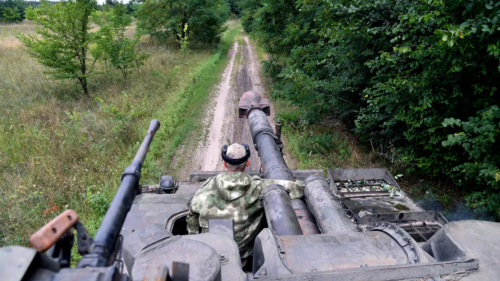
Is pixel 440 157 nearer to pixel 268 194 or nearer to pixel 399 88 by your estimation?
pixel 399 88

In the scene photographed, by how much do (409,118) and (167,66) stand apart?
14.9 m

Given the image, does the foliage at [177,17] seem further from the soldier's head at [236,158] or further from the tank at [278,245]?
the tank at [278,245]

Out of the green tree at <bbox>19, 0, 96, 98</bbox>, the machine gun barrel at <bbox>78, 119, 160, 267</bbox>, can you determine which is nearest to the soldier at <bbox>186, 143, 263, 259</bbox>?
the machine gun barrel at <bbox>78, 119, 160, 267</bbox>

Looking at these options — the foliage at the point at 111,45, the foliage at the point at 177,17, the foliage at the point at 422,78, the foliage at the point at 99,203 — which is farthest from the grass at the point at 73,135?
the foliage at the point at 177,17

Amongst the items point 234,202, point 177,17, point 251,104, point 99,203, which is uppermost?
point 177,17

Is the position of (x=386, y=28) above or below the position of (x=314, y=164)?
above

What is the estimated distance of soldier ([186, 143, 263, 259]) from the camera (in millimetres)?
3551

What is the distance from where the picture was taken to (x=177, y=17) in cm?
2327

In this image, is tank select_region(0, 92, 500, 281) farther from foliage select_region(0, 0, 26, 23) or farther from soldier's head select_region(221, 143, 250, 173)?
foliage select_region(0, 0, 26, 23)

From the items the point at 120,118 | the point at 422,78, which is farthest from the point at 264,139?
the point at 120,118

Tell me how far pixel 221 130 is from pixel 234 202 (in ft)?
28.6

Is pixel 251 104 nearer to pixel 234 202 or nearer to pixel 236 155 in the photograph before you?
pixel 236 155

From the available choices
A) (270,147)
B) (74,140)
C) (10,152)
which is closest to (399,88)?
(270,147)

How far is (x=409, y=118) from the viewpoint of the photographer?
21.1ft
